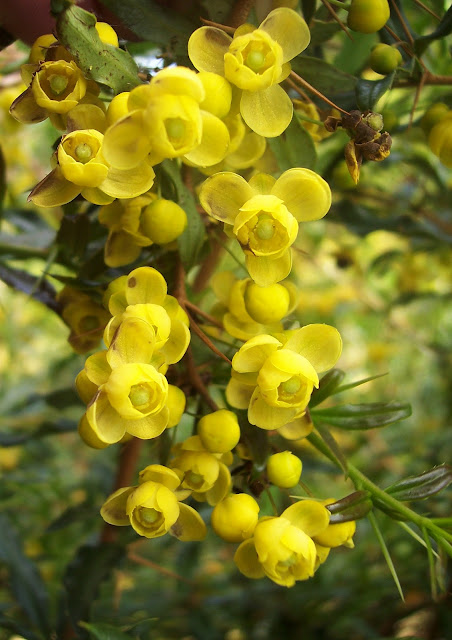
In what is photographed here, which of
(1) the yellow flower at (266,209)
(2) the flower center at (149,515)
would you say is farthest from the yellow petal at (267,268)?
(2) the flower center at (149,515)

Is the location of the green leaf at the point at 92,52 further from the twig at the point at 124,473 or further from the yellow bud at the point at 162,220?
the twig at the point at 124,473

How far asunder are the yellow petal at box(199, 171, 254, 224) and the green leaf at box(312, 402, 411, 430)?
0.73 feet

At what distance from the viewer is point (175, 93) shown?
43 cm

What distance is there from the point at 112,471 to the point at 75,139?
38.4 inches

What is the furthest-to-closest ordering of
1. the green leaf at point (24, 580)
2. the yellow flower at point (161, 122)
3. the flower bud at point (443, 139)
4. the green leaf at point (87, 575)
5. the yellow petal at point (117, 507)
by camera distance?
the green leaf at point (24, 580), the green leaf at point (87, 575), the flower bud at point (443, 139), the yellow petal at point (117, 507), the yellow flower at point (161, 122)

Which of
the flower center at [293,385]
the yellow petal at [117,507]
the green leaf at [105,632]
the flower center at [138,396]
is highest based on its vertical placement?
the flower center at [293,385]

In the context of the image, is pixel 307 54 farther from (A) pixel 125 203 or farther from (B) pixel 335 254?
(B) pixel 335 254

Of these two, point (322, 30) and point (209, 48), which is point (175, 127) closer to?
point (209, 48)

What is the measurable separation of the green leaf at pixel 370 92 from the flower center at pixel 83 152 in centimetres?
23

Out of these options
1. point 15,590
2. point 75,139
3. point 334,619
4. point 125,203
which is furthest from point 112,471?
point 75,139

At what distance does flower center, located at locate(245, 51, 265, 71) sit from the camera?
19.3 inches

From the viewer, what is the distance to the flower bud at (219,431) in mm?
522

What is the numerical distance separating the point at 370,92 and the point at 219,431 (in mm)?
315

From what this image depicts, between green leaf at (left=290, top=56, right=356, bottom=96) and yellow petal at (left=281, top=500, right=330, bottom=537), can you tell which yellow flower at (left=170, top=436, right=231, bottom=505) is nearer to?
yellow petal at (left=281, top=500, right=330, bottom=537)
